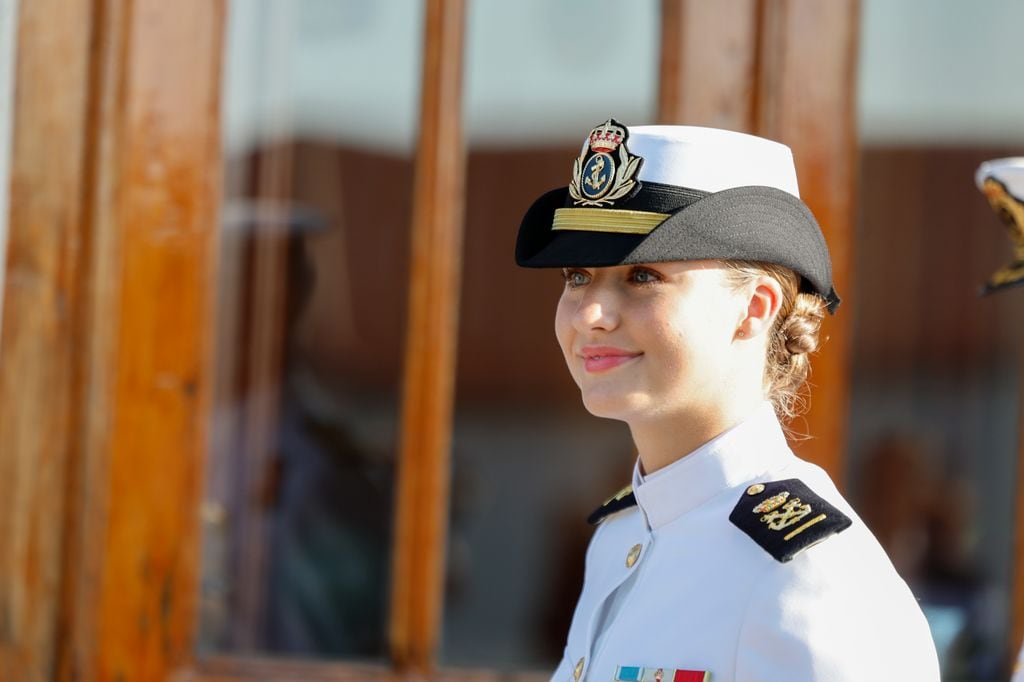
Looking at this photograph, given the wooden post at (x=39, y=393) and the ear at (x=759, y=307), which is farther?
the wooden post at (x=39, y=393)

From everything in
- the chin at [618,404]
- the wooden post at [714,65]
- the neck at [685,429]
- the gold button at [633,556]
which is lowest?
the gold button at [633,556]

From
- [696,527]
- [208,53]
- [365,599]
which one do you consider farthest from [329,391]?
[696,527]

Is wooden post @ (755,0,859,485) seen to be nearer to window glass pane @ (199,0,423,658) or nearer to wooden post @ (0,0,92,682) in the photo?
window glass pane @ (199,0,423,658)

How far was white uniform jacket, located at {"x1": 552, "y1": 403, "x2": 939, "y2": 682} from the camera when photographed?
128 centimetres

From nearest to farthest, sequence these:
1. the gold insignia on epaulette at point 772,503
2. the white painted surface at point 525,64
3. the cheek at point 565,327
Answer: the gold insignia on epaulette at point 772,503 → the cheek at point 565,327 → the white painted surface at point 525,64

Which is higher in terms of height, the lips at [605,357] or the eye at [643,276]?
the eye at [643,276]

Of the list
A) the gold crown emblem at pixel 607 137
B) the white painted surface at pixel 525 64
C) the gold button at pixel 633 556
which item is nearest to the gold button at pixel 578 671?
the gold button at pixel 633 556

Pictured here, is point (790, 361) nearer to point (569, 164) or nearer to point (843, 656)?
point (843, 656)

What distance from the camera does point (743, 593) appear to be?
4.47 ft

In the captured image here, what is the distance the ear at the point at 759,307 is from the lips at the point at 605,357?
118 mm

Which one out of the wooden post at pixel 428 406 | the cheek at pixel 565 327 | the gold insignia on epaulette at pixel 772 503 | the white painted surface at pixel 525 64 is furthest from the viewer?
the white painted surface at pixel 525 64

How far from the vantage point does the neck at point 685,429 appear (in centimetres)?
148

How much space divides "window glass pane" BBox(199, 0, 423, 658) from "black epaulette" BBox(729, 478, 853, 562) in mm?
1398

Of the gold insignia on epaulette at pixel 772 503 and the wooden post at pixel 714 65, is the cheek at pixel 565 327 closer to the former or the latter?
the gold insignia on epaulette at pixel 772 503
